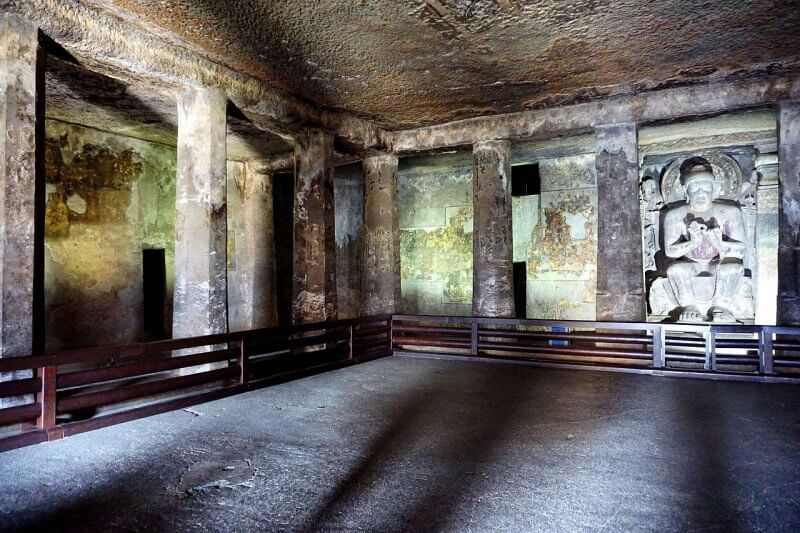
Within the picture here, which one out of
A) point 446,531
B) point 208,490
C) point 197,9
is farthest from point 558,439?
point 197,9

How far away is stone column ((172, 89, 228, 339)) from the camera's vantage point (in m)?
5.76

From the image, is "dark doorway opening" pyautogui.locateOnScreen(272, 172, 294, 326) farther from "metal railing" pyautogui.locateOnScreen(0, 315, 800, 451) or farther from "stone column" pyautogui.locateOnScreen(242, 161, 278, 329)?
"metal railing" pyautogui.locateOnScreen(0, 315, 800, 451)

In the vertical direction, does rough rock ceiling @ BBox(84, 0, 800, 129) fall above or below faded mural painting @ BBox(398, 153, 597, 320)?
above

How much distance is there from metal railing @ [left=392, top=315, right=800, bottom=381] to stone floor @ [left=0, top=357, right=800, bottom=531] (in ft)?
3.20

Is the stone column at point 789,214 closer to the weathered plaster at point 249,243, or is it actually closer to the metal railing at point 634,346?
the metal railing at point 634,346

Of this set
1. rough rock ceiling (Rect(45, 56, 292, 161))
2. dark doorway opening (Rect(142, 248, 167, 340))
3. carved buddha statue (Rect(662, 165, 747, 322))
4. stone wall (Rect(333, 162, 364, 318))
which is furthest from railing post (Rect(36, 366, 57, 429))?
carved buddha statue (Rect(662, 165, 747, 322))

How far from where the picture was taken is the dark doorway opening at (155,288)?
9531 millimetres

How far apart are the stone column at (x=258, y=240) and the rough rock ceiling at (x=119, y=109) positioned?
4.24 ft

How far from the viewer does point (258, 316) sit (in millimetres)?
10719

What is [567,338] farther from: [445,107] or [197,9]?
[197,9]

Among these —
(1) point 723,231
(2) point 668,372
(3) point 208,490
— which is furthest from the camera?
(1) point 723,231

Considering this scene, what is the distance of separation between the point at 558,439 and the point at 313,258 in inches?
190

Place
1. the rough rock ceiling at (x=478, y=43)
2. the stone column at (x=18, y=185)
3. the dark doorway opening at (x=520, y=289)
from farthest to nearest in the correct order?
the dark doorway opening at (x=520, y=289)
the rough rock ceiling at (x=478, y=43)
the stone column at (x=18, y=185)

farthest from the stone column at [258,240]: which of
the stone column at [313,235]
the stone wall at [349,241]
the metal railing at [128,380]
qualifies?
the metal railing at [128,380]
